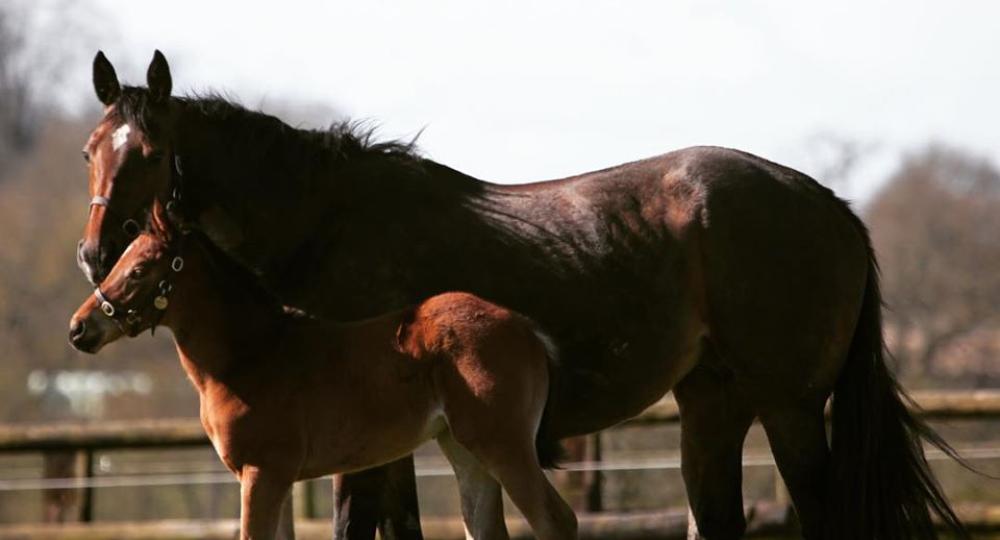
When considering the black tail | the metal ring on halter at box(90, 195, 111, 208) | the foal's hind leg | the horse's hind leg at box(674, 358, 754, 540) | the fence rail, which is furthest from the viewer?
the fence rail

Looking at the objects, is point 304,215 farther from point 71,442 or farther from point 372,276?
point 71,442

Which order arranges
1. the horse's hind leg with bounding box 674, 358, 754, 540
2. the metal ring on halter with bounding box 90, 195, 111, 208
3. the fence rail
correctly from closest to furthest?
the metal ring on halter with bounding box 90, 195, 111, 208 → the horse's hind leg with bounding box 674, 358, 754, 540 → the fence rail

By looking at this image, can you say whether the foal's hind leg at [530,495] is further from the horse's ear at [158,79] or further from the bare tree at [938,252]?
the bare tree at [938,252]

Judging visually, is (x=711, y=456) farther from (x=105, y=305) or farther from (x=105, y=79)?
(x=105, y=79)

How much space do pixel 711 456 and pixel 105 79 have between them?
2.75 m

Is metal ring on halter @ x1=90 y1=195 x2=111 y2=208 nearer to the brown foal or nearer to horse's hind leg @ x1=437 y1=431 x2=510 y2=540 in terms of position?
the brown foal

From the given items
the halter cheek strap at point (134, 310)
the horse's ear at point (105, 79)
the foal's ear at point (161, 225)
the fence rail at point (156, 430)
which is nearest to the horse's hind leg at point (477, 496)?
the halter cheek strap at point (134, 310)

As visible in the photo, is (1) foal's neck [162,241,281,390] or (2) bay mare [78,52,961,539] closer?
(1) foal's neck [162,241,281,390]

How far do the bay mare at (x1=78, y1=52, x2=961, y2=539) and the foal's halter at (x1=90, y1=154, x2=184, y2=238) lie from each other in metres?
0.01

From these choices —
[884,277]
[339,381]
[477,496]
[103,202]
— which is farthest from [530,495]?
[884,277]

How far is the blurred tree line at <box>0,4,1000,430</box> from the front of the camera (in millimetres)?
21422

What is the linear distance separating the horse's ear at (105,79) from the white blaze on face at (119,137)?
0.24 m

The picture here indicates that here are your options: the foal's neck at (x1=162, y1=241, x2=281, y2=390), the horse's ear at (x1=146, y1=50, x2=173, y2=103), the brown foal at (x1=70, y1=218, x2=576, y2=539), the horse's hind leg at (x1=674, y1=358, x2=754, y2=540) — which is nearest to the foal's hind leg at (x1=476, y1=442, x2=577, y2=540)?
the brown foal at (x1=70, y1=218, x2=576, y2=539)

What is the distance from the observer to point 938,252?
81.5 ft
